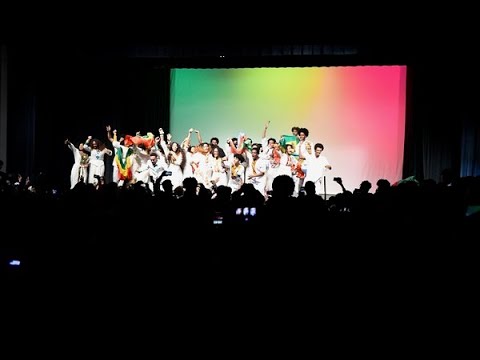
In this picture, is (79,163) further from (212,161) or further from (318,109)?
(318,109)

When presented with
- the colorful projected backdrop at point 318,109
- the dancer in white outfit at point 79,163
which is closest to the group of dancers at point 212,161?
the dancer in white outfit at point 79,163

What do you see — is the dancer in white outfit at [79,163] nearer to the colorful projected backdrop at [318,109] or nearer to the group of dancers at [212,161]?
the group of dancers at [212,161]

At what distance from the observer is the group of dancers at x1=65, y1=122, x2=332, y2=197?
39.4 feet

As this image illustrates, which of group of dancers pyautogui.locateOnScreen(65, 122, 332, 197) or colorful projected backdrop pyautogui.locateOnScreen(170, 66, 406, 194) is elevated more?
colorful projected backdrop pyautogui.locateOnScreen(170, 66, 406, 194)

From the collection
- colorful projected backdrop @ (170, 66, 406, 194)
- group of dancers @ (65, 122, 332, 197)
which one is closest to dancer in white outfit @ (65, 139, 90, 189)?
group of dancers @ (65, 122, 332, 197)

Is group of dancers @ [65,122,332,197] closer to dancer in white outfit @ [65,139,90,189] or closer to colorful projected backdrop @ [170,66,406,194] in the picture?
dancer in white outfit @ [65,139,90,189]

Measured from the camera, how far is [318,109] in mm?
13820

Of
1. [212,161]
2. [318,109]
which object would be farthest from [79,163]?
[318,109]

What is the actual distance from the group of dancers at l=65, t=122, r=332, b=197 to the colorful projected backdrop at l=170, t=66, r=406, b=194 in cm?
141

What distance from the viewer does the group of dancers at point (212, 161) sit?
12000 millimetres

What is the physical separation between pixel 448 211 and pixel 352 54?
8.17 metres

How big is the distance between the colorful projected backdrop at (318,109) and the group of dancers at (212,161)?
1.41m

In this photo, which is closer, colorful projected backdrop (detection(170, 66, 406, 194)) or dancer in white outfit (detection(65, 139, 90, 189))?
dancer in white outfit (detection(65, 139, 90, 189))

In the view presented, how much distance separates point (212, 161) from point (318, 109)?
297 cm
